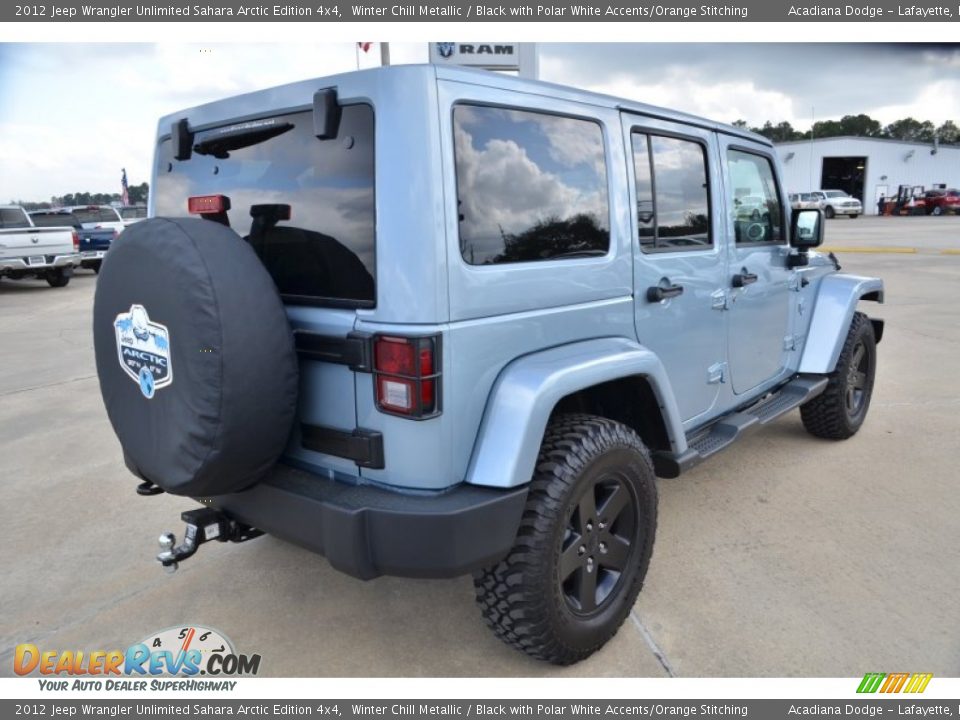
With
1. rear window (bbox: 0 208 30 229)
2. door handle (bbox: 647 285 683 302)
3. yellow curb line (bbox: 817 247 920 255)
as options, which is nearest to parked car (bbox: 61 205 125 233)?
rear window (bbox: 0 208 30 229)

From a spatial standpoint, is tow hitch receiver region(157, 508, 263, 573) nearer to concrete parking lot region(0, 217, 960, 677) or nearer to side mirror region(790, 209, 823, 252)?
concrete parking lot region(0, 217, 960, 677)

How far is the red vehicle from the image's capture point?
120ft

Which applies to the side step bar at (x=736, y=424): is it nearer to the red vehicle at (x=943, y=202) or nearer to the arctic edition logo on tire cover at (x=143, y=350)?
the arctic edition logo on tire cover at (x=143, y=350)

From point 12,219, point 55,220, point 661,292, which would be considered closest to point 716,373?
point 661,292

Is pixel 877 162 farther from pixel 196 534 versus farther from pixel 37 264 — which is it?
pixel 196 534

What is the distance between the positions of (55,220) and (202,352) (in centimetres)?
1882

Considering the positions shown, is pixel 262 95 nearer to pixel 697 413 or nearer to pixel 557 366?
pixel 557 366

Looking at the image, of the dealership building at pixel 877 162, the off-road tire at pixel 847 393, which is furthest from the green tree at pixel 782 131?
the off-road tire at pixel 847 393

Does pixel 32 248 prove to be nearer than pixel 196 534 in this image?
No

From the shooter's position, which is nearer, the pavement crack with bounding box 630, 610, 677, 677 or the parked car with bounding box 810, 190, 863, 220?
the pavement crack with bounding box 630, 610, 677, 677

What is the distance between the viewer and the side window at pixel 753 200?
3.59 metres

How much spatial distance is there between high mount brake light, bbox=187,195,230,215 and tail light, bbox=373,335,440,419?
883 millimetres

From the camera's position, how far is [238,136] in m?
2.47

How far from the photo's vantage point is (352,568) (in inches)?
81.5
